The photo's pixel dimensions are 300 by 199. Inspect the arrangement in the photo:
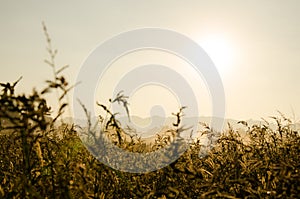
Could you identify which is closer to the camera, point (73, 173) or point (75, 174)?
point (75, 174)

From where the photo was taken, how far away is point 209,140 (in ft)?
28.7

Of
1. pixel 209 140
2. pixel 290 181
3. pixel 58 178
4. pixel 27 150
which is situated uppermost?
pixel 209 140

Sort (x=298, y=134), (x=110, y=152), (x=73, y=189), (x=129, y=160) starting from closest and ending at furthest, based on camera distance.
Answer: (x=73, y=189), (x=110, y=152), (x=129, y=160), (x=298, y=134)

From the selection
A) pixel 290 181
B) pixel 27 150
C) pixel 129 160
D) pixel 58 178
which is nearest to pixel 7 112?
pixel 27 150

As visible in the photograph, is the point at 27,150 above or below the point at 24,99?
below

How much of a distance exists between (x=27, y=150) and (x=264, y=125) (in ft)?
20.3

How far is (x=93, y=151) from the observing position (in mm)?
3998

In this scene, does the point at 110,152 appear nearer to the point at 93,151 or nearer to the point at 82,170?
the point at 93,151

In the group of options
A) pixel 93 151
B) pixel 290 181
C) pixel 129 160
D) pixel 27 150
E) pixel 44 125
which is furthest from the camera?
pixel 129 160

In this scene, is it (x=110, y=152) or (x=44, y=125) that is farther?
(x=110, y=152)

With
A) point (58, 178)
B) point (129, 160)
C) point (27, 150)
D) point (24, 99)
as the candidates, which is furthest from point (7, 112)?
point (129, 160)

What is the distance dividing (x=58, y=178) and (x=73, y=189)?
0.14 m

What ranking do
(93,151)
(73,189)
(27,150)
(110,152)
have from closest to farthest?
(27,150) < (73,189) < (93,151) < (110,152)

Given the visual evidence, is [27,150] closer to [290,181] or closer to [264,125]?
[290,181]
